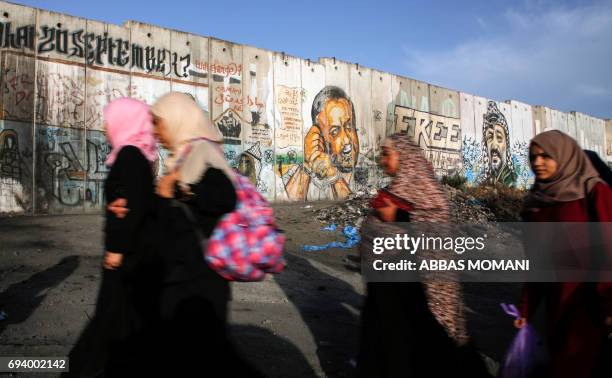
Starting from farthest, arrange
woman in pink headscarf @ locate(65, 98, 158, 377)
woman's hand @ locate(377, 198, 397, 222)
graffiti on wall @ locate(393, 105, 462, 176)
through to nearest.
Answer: graffiti on wall @ locate(393, 105, 462, 176), woman's hand @ locate(377, 198, 397, 222), woman in pink headscarf @ locate(65, 98, 158, 377)

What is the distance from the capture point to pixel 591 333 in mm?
2303

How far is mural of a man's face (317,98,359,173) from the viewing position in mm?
17016

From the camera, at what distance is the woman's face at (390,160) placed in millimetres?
3076

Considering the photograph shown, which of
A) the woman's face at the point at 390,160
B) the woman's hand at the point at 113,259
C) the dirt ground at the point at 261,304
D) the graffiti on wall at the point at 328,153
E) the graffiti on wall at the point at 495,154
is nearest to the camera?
the woman's hand at the point at 113,259

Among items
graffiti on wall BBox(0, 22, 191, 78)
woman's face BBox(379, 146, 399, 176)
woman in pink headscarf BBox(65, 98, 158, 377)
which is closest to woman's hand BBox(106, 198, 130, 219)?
woman in pink headscarf BBox(65, 98, 158, 377)

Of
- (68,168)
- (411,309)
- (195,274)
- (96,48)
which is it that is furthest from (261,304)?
(96,48)

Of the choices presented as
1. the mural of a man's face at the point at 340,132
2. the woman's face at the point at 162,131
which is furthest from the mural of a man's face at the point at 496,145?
the woman's face at the point at 162,131

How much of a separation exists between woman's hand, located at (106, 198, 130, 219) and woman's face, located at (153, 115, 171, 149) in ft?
1.08

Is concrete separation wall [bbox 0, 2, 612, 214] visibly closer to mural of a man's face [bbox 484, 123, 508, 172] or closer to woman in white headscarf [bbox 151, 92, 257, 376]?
mural of a man's face [bbox 484, 123, 508, 172]

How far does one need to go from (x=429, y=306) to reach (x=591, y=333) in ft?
2.73

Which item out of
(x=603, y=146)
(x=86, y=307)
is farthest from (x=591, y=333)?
(x=603, y=146)

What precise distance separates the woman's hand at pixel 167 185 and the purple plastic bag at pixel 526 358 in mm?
1820

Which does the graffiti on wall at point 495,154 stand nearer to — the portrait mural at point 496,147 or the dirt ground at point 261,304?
the portrait mural at point 496,147

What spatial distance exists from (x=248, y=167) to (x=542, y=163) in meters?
12.2
